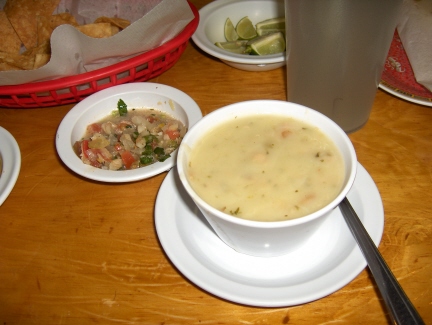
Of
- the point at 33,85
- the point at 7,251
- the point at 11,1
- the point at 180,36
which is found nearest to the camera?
the point at 7,251

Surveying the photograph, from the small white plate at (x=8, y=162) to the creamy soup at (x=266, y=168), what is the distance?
0.67 meters

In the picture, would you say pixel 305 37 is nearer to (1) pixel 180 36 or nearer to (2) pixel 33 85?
(1) pixel 180 36

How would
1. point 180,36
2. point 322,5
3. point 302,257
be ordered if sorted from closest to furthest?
point 302,257
point 322,5
point 180,36

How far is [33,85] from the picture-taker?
5.05 feet

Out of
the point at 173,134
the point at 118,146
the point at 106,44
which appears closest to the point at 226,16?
the point at 106,44

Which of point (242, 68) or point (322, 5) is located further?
point (242, 68)

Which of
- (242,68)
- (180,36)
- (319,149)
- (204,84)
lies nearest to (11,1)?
(180,36)

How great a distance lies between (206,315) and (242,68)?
1.11 meters

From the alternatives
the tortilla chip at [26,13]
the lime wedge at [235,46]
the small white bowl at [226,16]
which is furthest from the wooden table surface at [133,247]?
the tortilla chip at [26,13]

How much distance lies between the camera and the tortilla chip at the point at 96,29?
174cm

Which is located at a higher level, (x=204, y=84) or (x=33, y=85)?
(x=33, y=85)

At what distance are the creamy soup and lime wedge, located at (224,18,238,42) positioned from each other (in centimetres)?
99

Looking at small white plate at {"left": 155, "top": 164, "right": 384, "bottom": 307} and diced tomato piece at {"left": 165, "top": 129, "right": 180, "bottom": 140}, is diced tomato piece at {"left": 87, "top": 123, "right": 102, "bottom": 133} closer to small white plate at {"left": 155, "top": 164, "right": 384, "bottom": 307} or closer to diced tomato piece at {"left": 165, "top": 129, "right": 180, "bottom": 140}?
diced tomato piece at {"left": 165, "top": 129, "right": 180, "bottom": 140}

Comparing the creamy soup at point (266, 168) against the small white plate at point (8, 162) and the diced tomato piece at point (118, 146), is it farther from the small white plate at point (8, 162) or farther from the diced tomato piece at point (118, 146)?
the small white plate at point (8, 162)
